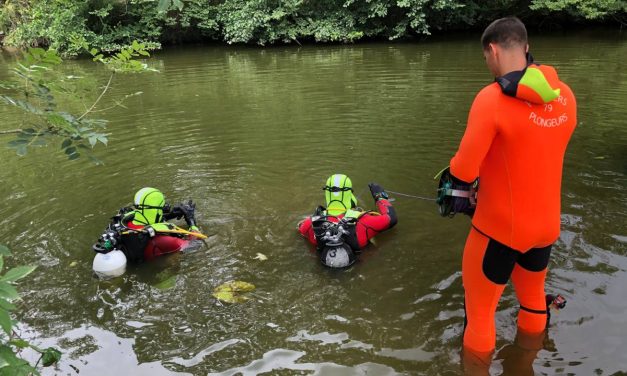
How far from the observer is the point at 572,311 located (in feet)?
12.8

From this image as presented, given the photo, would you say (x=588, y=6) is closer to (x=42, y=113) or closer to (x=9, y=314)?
(x=42, y=113)

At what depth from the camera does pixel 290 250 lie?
5195mm

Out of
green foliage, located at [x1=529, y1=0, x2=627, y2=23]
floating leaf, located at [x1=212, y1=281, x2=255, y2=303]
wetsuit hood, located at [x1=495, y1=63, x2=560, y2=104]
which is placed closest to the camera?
wetsuit hood, located at [x1=495, y1=63, x2=560, y2=104]

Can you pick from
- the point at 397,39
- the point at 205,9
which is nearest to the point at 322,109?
the point at 397,39

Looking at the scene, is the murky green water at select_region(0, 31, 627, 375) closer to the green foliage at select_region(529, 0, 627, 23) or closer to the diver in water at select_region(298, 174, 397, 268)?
the diver in water at select_region(298, 174, 397, 268)

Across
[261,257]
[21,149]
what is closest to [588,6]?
[261,257]

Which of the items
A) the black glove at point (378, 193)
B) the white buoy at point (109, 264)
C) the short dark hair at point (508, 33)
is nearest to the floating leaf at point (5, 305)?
the short dark hair at point (508, 33)

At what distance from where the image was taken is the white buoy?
464cm

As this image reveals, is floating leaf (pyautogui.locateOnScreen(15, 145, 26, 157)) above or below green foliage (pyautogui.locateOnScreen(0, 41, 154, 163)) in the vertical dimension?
below

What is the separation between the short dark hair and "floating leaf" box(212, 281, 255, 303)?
301cm

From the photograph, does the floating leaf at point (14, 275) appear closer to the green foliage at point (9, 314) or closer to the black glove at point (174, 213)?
the green foliage at point (9, 314)

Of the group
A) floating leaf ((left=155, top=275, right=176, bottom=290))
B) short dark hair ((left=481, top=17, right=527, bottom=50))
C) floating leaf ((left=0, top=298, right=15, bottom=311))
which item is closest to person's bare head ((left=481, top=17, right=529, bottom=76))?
short dark hair ((left=481, top=17, right=527, bottom=50))

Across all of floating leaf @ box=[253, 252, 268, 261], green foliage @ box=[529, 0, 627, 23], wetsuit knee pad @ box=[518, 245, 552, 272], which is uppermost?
green foliage @ box=[529, 0, 627, 23]

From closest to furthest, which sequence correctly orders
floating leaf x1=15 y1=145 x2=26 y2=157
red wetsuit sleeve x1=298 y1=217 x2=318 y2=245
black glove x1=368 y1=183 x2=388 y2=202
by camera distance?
floating leaf x1=15 y1=145 x2=26 y2=157 → red wetsuit sleeve x1=298 y1=217 x2=318 y2=245 → black glove x1=368 y1=183 x2=388 y2=202
